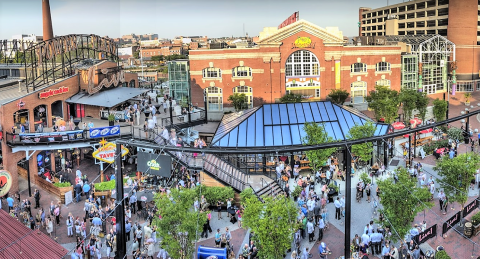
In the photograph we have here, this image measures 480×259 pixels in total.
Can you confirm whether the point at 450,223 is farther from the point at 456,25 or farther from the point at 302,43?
the point at 456,25

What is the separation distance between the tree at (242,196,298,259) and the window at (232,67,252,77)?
3837 cm

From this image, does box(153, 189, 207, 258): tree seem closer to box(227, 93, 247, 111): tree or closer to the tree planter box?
the tree planter box

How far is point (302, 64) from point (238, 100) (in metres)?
9.50

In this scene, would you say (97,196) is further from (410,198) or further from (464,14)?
(464,14)

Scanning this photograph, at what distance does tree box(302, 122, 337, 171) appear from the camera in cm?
3231

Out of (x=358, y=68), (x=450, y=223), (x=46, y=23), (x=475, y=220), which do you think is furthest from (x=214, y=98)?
(x=450, y=223)

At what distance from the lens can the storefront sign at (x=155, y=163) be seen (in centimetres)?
1722

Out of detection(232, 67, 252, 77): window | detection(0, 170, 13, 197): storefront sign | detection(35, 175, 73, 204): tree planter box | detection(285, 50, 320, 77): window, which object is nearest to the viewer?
detection(0, 170, 13, 197): storefront sign

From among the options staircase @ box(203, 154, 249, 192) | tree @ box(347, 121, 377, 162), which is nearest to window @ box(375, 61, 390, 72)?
tree @ box(347, 121, 377, 162)

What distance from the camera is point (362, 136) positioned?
34.2m

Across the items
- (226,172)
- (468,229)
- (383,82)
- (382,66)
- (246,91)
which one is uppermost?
(382,66)

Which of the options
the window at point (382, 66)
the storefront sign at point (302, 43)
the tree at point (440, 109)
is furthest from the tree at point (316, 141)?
the window at point (382, 66)

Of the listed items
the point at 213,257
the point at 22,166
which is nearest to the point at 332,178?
the point at 213,257

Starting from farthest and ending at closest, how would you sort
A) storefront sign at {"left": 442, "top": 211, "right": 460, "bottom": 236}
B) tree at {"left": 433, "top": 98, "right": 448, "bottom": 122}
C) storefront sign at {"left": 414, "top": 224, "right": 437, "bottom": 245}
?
tree at {"left": 433, "top": 98, "right": 448, "bottom": 122} < storefront sign at {"left": 442, "top": 211, "right": 460, "bottom": 236} < storefront sign at {"left": 414, "top": 224, "right": 437, "bottom": 245}
